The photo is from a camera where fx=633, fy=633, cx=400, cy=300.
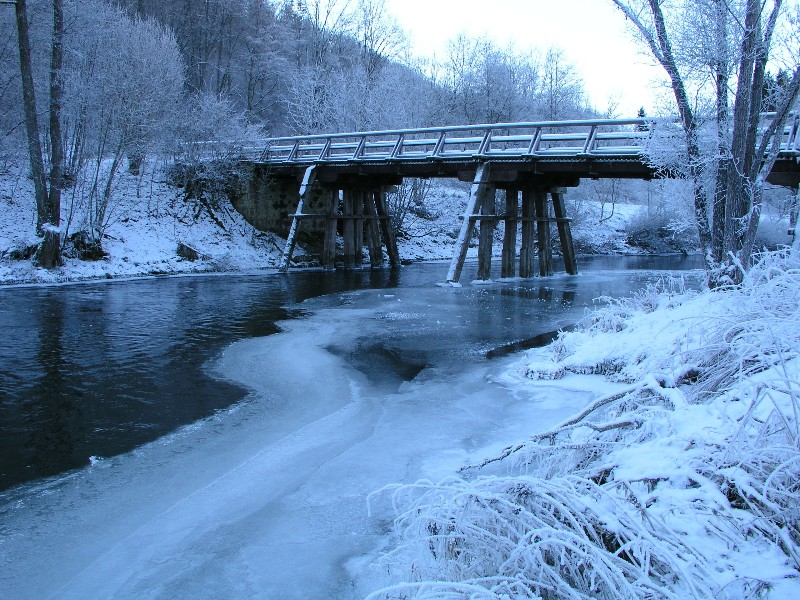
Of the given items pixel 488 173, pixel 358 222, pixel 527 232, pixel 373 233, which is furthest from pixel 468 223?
pixel 358 222

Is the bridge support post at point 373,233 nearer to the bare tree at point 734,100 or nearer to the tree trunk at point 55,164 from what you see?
the tree trunk at point 55,164

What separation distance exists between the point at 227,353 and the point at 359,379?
243cm

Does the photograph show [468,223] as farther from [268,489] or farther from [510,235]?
[268,489]

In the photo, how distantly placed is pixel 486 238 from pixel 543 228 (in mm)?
2770

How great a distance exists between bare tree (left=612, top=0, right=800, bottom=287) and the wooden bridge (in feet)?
4.74

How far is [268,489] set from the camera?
4.42 meters

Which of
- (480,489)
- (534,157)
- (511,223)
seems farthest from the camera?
(511,223)

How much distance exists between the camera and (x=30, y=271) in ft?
57.4

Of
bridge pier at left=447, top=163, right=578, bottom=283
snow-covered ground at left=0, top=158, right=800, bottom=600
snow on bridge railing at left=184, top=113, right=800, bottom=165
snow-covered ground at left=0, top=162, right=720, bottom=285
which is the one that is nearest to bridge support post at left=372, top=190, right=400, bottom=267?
snow on bridge railing at left=184, top=113, right=800, bottom=165

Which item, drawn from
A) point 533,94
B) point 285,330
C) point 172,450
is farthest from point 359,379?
point 533,94

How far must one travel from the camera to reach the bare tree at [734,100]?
929cm

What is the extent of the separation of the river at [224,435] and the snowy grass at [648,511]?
0.78m

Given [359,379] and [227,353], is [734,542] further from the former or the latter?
[227,353]

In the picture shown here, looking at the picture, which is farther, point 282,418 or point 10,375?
point 10,375
